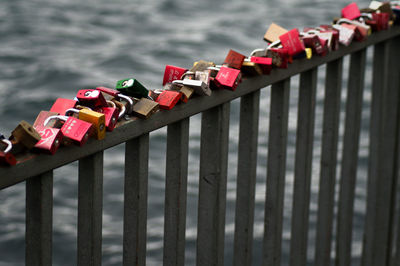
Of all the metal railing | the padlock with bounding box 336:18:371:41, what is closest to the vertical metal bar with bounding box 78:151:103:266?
the metal railing

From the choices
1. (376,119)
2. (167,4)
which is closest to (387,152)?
(376,119)

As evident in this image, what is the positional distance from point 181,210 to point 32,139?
0.41 m

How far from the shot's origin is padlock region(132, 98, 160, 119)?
0.95 metres

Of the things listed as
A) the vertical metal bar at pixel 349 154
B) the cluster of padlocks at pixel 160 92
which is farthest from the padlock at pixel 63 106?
the vertical metal bar at pixel 349 154

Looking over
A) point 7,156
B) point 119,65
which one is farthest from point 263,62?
point 119,65

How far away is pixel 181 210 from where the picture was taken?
3.64 feet

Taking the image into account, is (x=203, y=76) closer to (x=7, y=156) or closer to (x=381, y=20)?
(x=7, y=156)

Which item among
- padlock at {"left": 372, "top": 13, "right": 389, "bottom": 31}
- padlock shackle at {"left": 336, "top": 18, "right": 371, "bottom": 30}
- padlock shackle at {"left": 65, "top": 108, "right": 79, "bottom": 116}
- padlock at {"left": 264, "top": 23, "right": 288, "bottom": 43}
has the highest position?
padlock at {"left": 372, "top": 13, "right": 389, "bottom": 31}

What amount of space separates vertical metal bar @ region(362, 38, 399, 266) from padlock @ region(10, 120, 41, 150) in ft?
3.98

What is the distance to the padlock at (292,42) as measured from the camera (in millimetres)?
1241

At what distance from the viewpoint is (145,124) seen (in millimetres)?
972

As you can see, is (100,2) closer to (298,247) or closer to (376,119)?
(376,119)

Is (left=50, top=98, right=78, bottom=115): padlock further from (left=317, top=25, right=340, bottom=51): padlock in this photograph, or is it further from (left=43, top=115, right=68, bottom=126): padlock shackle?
(left=317, top=25, right=340, bottom=51): padlock

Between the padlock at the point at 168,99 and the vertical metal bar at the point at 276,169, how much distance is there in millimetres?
388
